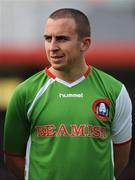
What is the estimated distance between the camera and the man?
130 inches

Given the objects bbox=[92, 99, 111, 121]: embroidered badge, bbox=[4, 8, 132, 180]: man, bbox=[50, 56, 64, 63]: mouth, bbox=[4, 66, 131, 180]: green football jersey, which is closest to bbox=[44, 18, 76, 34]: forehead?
bbox=[4, 8, 132, 180]: man

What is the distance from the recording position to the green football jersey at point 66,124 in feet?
10.9

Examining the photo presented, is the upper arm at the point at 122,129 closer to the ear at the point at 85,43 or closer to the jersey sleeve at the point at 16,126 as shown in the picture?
the ear at the point at 85,43

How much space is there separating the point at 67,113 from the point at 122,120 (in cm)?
33

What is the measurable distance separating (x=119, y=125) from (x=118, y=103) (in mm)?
132

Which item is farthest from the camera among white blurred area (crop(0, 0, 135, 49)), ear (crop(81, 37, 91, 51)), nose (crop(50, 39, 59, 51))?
white blurred area (crop(0, 0, 135, 49))

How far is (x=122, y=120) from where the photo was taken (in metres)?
3.50

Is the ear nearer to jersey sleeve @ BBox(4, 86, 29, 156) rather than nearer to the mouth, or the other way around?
the mouth

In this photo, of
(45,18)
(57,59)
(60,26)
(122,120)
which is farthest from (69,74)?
(45,18)

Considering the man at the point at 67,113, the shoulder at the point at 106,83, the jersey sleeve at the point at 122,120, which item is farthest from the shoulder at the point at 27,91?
the jersey sleeve at the point at 122,120

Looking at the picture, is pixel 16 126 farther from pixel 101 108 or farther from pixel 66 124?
pixel 101 108

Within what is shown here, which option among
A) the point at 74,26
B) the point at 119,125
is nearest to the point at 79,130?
the point at 119,125

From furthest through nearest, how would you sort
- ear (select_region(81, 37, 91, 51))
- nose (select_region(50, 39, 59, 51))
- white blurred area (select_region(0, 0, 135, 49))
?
1. white blurred area (select_region(0, 0, 135, 49))
2. ear (select_region(81, 37, 91, 51))
3. nose (select_region(50, 39, 59, 51))

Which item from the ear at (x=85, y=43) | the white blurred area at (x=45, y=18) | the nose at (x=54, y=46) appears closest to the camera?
the nose at (x=54, y=46)
